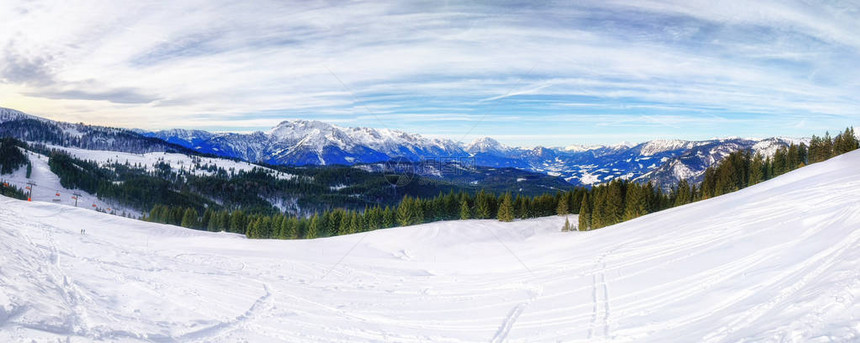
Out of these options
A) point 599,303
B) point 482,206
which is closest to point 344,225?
point 482,206

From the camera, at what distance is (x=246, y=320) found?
10.4 m

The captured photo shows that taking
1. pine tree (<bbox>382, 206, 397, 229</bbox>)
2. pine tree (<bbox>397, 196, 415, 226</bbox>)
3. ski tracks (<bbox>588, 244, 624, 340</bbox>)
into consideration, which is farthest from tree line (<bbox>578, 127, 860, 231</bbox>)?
ski tracks (<bbox>588, 244, 624, 340</bbox>)

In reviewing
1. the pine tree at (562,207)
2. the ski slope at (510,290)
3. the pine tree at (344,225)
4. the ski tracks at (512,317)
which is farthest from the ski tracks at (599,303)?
the pine tree at (344,225)

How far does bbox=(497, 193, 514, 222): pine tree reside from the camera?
53.1m

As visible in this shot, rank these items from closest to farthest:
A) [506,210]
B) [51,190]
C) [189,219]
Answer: [506,210], [189,219], [51,190]

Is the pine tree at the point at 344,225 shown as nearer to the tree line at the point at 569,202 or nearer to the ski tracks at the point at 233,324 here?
the tree line at the point at 569,202

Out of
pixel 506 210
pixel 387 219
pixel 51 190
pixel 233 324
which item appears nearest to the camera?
pixel 233 324

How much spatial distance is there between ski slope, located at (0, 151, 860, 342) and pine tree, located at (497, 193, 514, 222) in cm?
3208

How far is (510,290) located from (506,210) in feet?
132

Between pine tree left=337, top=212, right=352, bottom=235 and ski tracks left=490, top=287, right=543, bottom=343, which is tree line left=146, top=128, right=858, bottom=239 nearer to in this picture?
pine tree left=337, top=212, right=352, bottom=235

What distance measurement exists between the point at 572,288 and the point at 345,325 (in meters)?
7.74

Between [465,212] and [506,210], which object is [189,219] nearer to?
[465,212]

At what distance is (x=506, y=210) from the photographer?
5334 centimetres

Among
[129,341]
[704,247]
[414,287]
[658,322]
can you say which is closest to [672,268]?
[704,247]
